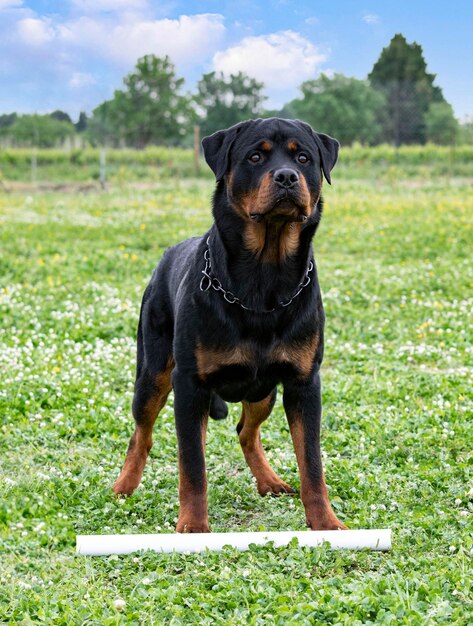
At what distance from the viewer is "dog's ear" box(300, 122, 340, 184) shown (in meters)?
4.83

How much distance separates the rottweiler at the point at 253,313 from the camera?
4.60 m

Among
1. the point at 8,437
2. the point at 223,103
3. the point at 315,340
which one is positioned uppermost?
the point at 223,103

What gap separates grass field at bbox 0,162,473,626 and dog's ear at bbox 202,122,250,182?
1.98 metres

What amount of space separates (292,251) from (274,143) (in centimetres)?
58

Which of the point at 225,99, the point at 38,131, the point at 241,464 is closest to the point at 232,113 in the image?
the point at 225,99

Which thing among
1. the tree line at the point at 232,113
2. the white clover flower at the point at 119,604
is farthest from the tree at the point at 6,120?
the white clover flower at the point at 119,604

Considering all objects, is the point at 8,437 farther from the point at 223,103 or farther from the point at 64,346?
the point at 223,103

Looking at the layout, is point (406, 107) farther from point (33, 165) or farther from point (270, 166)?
point (270, 166)

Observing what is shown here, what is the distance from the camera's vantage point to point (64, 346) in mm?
8961

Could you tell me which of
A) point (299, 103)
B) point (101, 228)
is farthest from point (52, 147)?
point (101, 228)

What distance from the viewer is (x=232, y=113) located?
38.0 m

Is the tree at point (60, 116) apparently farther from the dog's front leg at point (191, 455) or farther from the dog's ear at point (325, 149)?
the dog's front leg at point (191, 455)

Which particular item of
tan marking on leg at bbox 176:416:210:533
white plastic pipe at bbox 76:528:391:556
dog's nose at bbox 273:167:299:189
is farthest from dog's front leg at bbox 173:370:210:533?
dog's nose at bbox 273:167:299:189

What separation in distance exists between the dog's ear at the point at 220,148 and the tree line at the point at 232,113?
87.2ft
